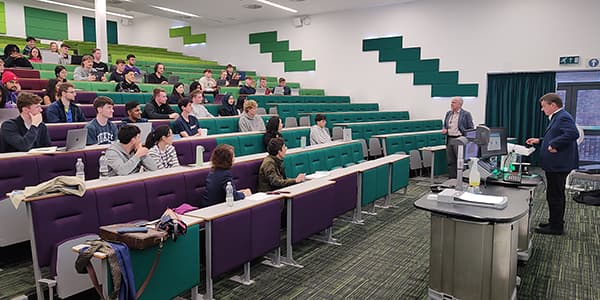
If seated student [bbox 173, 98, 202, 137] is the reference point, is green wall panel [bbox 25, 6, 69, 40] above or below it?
above

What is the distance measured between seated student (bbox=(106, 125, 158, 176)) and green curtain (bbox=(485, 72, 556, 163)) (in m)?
8.21

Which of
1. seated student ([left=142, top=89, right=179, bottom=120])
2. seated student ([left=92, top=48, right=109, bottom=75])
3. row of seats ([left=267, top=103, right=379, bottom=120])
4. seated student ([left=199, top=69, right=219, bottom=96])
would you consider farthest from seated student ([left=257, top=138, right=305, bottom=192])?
seated student ([left=92, top=48, right=109, bottom=75])

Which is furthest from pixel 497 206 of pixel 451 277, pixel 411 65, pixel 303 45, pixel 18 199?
pixel 303 45

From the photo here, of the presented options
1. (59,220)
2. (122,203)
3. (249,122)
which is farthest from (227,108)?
(59,220)

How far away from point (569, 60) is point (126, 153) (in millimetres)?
8678

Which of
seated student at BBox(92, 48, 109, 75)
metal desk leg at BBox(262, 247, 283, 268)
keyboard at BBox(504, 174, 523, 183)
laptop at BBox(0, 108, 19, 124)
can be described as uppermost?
seated student at BBox(92, 48, 109, 75)

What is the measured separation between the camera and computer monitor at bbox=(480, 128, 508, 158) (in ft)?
12.1

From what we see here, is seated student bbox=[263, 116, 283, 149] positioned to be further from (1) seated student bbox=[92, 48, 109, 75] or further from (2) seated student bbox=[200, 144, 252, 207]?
(1) seated student bbox=[92, 48, 109, 75]

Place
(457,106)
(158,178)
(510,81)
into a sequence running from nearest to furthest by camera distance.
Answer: (158,178) → (457,106) → (510,81)

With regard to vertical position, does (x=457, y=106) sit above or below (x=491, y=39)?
below

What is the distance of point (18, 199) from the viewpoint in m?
2.58

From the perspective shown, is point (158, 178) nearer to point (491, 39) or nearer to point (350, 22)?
point (491, 39)

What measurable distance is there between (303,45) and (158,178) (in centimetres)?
971

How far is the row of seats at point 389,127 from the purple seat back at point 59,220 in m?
5.52
